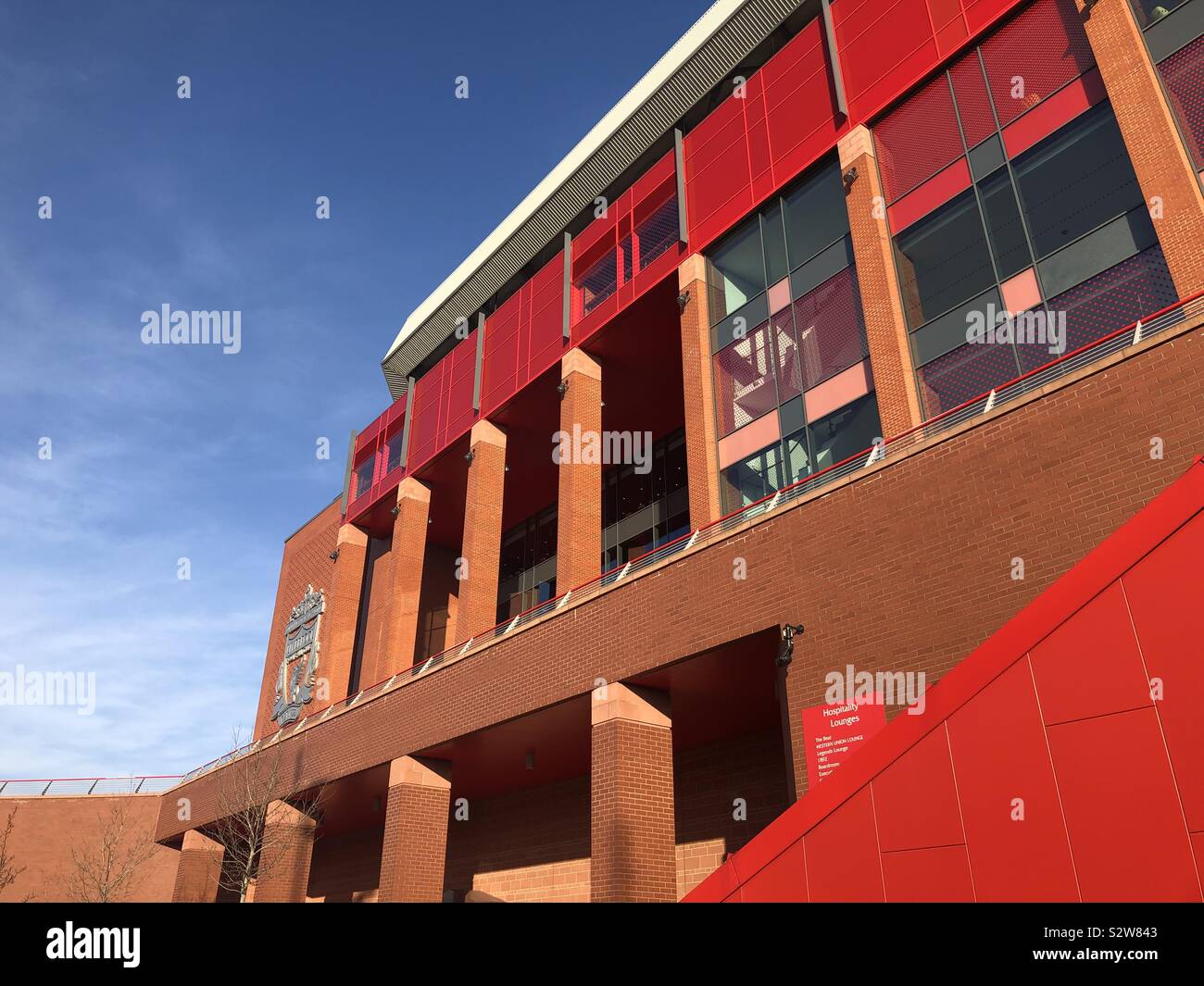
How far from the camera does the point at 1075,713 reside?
762 centimetres

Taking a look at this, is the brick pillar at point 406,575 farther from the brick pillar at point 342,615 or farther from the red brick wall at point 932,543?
the red brick wall at point 932,543

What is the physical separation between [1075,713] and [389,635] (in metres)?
25.3

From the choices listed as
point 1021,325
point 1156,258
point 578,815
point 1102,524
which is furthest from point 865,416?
point 578,815

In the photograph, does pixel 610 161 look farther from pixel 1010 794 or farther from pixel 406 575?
pixel 1010 794

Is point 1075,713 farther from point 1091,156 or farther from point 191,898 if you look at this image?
point 191,898

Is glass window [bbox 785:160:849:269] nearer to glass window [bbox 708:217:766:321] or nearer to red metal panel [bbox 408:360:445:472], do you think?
glass window [bbox 708:217:766:321]

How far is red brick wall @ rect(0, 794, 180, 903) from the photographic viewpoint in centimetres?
3606

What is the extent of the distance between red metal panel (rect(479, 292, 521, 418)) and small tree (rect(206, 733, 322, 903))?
13.3 meters

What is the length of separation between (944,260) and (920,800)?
1277cm

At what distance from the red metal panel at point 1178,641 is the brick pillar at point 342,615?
98.3 ft

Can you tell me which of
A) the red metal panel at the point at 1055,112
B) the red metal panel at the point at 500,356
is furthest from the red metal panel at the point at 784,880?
the red metal panel at the point at 500,356

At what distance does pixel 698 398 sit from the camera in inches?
843

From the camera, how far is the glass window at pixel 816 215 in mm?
20281

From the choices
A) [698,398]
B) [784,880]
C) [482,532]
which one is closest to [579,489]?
[698,398]
